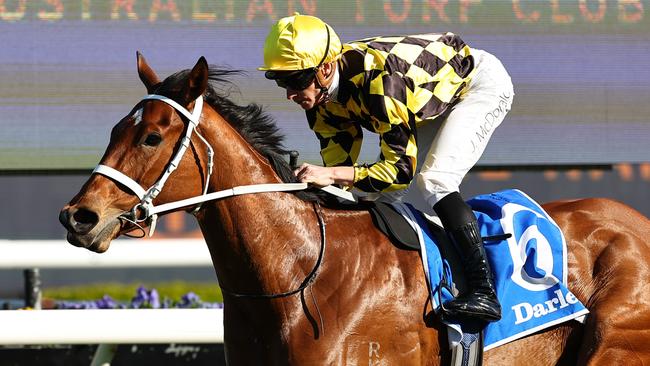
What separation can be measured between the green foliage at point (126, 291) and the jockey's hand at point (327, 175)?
2564 mm

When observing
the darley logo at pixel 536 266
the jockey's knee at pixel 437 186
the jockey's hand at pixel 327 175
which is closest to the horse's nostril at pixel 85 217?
the jockey's hand at pixel 327 175

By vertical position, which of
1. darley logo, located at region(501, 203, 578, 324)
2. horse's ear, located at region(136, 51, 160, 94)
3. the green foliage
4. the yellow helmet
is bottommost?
the green foliage

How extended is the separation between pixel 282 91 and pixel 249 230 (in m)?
2.24

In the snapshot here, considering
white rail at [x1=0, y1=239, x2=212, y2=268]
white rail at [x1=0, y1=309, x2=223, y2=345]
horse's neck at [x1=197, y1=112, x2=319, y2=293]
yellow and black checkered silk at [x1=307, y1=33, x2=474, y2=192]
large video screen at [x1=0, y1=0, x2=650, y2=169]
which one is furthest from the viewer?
large video screen at [x1=0, y1=0, x2=650, y2=169]

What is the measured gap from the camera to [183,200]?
2.94 metres

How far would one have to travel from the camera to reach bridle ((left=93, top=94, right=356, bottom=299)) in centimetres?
286

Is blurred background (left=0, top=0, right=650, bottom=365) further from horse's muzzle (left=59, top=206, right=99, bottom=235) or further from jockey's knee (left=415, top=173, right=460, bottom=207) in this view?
horse's muzzle (left=59, top=206, right=99, bottom=235)

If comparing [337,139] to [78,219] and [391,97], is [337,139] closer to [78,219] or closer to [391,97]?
[391,97]

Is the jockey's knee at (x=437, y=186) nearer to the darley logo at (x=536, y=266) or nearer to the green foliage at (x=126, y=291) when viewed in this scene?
the darley logo at (x=536, y=266)

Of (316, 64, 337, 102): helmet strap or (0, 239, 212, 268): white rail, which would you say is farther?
(0, 239, 212, 268): white rail

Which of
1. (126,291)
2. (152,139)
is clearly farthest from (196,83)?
(126,291)

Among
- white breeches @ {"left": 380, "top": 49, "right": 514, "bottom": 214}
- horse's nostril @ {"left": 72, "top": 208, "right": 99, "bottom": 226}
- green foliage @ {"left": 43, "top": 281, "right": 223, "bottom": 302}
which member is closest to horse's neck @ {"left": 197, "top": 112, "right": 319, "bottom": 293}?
horse's nostril @ {"left": 72, "top": 208, "right": 99, "bottom": 226}

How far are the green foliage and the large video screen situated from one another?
0.82 m

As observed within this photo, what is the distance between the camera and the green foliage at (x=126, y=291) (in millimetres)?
5582
